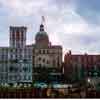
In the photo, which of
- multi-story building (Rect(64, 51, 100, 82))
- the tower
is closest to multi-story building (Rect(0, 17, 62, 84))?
the tower

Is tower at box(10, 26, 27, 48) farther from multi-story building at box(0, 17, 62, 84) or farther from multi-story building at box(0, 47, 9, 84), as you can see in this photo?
multi-story building at box(0, 47, 9, 84)

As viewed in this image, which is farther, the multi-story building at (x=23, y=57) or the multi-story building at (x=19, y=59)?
the multi-story building at (x=19, y=59)

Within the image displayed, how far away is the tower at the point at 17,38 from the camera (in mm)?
22525

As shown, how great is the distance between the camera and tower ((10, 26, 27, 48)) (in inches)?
887

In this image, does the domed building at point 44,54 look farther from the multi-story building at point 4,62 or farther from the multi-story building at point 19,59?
the multi-story building at point 4,62

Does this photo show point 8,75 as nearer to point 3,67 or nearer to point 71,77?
point 3,67

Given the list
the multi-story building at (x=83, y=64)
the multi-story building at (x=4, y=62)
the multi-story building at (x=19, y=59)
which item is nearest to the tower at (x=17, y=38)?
the multi-story building at (x=19, y=59)

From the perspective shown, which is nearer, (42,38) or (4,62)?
(4,62)

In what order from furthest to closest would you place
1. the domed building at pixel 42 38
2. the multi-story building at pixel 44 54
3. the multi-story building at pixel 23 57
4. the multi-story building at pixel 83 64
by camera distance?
the domed building at pixel 42 38 → the multi-story building at pixel 23 57 → the multi-story building at pixel 44 54 → the multi-story building at pixel 83 64

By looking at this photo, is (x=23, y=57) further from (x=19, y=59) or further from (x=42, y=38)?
(x=42, y=38)

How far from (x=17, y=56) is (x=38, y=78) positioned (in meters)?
2.81

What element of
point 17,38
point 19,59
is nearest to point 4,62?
point 19,59

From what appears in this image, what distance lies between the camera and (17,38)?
23891 mm

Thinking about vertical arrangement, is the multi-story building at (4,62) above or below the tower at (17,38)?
below
